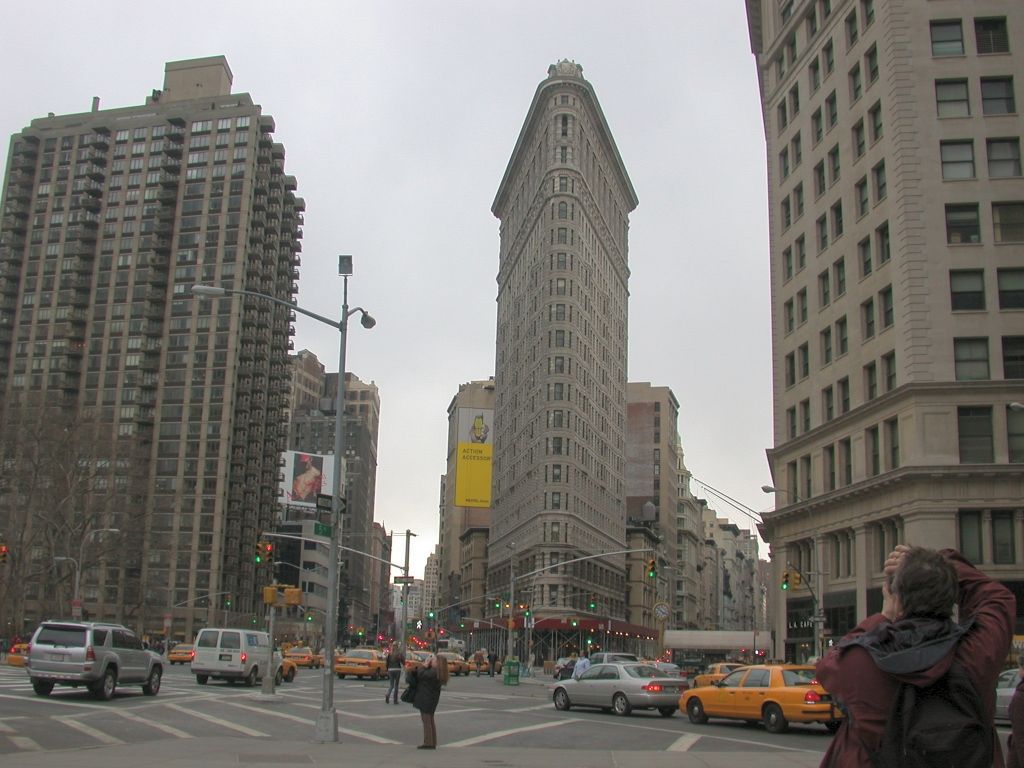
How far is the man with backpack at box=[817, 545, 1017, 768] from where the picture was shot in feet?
12.1

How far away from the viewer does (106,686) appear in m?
27.3

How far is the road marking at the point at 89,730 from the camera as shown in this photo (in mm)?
18438

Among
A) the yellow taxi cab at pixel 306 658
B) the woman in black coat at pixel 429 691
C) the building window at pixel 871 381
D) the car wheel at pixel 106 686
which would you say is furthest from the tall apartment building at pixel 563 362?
the woman in black coat at pixel 429 691

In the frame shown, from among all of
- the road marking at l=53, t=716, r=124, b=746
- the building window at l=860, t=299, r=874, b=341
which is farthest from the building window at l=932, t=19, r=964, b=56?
the road marking at l=53, t=716, r=124, b=746

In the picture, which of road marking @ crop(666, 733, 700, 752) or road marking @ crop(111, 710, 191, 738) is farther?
road marking @ crop(666, 733, 700, 752)

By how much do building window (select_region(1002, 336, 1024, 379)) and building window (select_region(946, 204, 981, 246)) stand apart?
463 centimetres

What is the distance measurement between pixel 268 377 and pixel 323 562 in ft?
142

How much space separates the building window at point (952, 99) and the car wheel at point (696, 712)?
31403 millimetres

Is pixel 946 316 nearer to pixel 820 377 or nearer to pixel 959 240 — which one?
pixel 959 240

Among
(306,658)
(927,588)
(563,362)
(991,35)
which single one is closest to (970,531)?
(991,35)

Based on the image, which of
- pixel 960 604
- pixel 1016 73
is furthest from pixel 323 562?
pixel 960 604

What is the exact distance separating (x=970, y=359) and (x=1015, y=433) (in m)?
3.51

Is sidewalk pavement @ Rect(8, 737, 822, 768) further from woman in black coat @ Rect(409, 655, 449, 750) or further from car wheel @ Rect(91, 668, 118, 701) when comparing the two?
car wheel @ Rect(91, 668, 118, 701)

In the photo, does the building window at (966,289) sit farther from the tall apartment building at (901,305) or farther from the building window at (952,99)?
the building window at (952,99)
